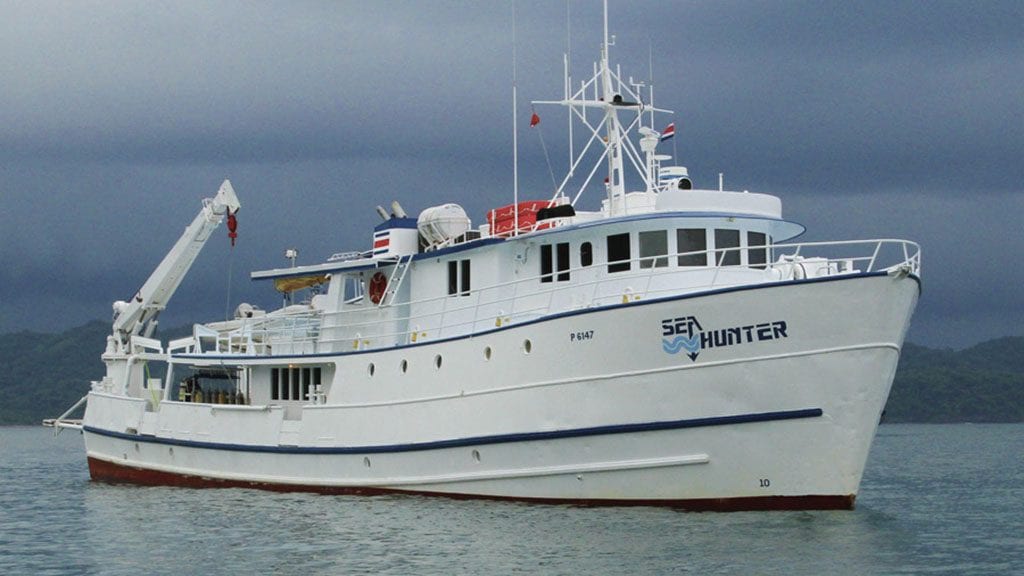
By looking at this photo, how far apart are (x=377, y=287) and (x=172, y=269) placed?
793cm

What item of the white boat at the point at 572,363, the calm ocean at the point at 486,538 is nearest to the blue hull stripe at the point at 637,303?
the white boat at the point at 572,363

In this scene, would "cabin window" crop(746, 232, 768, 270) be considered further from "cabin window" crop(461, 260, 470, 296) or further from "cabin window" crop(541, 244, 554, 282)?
"cabin window" crop(461, 260, 470, 296)

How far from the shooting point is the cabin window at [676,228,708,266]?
23469 mm

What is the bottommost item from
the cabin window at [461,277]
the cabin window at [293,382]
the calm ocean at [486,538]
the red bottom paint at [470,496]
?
the calm ocean at [486,538]

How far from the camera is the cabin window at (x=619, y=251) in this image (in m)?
23.8

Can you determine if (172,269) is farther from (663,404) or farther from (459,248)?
(663,404)

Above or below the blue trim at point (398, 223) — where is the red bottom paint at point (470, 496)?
below

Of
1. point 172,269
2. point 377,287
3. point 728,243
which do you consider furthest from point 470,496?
point 172,269

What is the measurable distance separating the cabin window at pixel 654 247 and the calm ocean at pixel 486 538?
180 inches

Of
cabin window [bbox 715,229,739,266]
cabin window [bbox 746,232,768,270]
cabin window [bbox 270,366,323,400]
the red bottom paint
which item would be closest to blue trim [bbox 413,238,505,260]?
cabin window [bbox 270,366,323,400]

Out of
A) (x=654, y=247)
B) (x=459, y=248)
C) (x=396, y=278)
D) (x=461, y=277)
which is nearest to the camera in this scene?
(x=654, y=247)

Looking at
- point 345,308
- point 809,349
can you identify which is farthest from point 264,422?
point 809,349

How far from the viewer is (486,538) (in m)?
20.3

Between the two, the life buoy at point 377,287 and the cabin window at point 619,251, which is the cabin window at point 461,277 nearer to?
the life buoy at point 377,287
